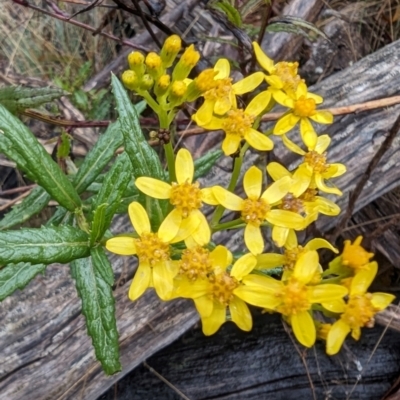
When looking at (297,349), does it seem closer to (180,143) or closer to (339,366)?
(339,366)

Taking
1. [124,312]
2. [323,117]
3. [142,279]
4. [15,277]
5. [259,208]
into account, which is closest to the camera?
[142,279]

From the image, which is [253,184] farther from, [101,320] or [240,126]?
[101,320]

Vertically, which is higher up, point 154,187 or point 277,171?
point 277,171

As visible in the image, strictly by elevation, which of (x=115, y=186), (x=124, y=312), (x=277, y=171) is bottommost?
(x=124, y=312)

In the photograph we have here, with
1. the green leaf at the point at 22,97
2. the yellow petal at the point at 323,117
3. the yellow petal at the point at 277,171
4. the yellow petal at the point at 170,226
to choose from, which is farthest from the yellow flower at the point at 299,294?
the green leaf at the point at 22,97

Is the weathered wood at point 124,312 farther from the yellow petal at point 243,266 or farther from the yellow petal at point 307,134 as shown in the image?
the yellow petal at point 243,266

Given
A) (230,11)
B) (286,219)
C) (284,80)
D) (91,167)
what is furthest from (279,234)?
(230,11)

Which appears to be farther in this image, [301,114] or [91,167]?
[91,167]
